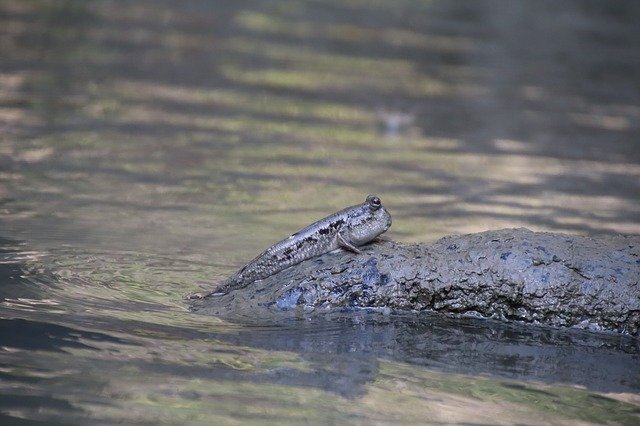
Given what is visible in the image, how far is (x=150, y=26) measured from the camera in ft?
56.3

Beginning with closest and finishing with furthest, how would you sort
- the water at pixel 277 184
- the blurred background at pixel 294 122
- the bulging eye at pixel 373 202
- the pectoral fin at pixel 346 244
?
the water at pixel 277 184, the bulging eye at pixel 373 202, the pectoral fin at pixel 346 244, the blurred background at pixel 294 122

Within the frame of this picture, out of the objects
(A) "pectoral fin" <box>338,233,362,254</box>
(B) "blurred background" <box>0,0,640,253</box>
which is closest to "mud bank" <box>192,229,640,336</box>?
(A) "pectoral fin" <box>338,233,362,254</box>

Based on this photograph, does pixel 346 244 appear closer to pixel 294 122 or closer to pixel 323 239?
pixel 323 239

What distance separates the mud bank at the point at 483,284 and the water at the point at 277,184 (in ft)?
0.38

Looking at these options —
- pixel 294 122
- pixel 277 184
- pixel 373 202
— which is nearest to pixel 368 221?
pixel 373 202

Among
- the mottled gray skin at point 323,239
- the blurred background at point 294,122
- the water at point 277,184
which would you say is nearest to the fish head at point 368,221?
the mottled gray skin at point 323,239

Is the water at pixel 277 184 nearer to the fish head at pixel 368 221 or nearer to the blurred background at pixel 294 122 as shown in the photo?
the blurred background at pixel 294 122

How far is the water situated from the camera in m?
5.30

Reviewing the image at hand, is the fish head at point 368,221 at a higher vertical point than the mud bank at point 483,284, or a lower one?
higher

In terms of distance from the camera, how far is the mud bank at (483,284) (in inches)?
243

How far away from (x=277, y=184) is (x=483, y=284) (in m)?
3.82

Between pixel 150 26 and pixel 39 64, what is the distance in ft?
12.3

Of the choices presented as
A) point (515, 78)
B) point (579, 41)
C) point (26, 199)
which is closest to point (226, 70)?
point (515, 78)

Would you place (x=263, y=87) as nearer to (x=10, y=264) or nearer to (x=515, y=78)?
(x=515, y=78)
